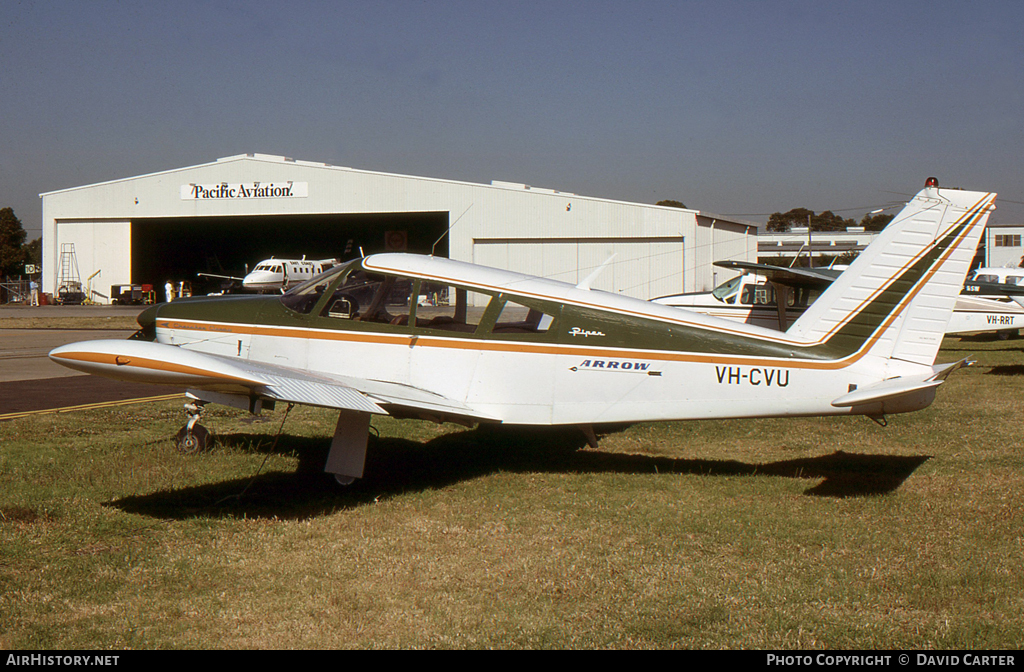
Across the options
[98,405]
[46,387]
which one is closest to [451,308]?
[98,405]

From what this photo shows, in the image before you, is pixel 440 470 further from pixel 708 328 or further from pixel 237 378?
pixel 708 328

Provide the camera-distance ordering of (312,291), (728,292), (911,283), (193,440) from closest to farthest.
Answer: (911,283) < (312,291) < (193,440) < (728,292)

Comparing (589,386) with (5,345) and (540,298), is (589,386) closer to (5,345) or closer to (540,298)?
(540,298)

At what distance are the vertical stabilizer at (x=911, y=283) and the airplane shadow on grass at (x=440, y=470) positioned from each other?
4.60ft

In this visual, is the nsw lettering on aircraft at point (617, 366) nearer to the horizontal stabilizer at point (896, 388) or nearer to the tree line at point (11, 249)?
the horizontal stabilizer at point (896, 388)

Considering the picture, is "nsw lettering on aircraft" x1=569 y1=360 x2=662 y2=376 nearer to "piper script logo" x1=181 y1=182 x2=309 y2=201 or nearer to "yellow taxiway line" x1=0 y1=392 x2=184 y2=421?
"yellow taxiway line" x1=0 y1=392 x2=184 y2=421

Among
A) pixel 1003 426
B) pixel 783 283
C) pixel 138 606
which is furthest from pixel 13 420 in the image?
pixel 783 283

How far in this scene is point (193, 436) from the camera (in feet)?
28.5

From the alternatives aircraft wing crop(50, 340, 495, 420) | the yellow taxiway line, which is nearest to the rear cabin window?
aircraft wing crop(50, 340, 495, 420)

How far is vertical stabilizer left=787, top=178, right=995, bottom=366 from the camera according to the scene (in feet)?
22.3

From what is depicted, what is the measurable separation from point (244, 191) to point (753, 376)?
1792 inches

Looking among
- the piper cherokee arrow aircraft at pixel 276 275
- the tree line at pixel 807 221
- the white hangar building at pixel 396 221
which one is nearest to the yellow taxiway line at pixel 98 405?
the white hangar building at pixel 396 221

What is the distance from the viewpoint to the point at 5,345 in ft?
72.1
